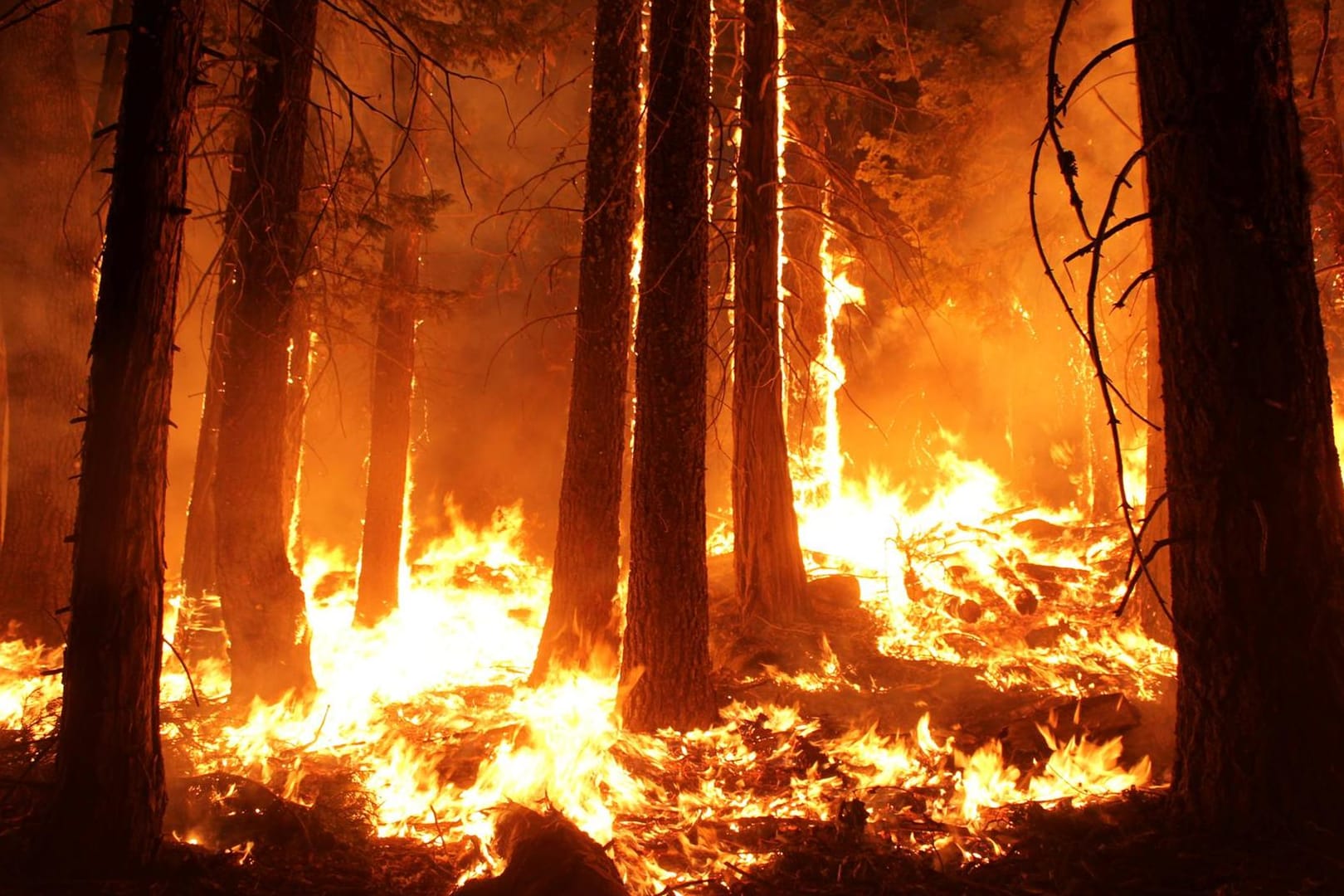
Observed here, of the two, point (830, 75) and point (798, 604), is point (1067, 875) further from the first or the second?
point (830, 75)

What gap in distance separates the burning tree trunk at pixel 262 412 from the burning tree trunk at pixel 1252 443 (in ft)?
21.6

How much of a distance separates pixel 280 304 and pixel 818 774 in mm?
5861

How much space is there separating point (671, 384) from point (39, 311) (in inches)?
322

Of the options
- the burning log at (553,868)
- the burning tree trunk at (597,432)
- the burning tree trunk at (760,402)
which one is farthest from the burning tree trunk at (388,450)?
the burning log at (553,868)

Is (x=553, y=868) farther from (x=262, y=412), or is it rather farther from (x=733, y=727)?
(x=262, y=412)

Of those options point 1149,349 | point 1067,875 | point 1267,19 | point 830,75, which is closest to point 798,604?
point 1149,349

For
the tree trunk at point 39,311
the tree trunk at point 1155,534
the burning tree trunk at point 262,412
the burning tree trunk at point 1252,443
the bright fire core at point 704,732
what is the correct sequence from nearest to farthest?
the burning tree trunk at point 1252,443, the bright fire core at point 704,732, the burning tree trunk at point 262,412, the tree trunk at point 1155,534, the tree trunk at point 39,311

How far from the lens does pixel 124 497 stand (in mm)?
4043

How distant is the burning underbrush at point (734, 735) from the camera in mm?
4910

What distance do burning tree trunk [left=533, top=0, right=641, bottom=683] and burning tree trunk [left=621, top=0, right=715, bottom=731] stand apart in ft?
5.06

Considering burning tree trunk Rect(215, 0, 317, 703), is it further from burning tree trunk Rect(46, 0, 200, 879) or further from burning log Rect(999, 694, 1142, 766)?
burning log Rect(999, 694, 1142, 766)

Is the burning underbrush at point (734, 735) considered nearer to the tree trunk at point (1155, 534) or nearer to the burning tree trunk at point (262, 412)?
the tree trunk at point (1155, 534)

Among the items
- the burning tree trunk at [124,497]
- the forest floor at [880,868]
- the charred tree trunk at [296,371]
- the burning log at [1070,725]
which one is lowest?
the forest floor at [880,868]

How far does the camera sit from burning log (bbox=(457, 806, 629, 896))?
3.95 metres
